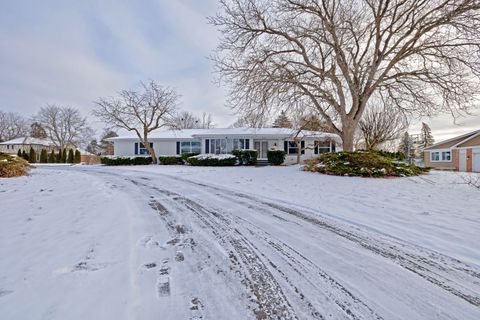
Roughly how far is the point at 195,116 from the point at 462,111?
134ft

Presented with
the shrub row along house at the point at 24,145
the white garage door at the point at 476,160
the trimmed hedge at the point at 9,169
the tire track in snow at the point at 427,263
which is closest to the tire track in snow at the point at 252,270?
the tire track in snow at the point at 427,263

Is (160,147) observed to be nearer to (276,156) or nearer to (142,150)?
(142,150)

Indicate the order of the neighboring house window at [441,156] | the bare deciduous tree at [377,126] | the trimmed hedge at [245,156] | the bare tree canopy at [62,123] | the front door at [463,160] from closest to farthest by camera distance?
1. the trimmed hedge at [245,156]
2. the front door at [463,160]
3. the bare deciduous tree at [377,126]
4. the neighboring house window at [441,156]
5. the bare tree canopy at [62,123]

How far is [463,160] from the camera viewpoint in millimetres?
21016

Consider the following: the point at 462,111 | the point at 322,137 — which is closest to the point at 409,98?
the point at 462,111

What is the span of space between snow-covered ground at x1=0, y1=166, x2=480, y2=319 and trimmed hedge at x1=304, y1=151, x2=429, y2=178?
5019 millimetres

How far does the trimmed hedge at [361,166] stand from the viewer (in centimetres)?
967

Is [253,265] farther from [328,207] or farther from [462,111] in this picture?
[462,111]

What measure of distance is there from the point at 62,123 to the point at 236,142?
38.3m

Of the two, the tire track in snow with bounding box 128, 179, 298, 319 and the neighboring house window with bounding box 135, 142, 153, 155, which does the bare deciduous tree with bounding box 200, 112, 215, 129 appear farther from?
the tire track in snow with bounding box 128, 179, 298, 319

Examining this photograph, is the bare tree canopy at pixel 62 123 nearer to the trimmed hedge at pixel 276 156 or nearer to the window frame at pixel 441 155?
the trimmed hedge at pixel 276 156

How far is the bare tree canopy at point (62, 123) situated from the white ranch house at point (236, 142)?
25637 millimetres

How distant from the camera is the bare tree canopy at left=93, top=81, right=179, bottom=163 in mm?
20766

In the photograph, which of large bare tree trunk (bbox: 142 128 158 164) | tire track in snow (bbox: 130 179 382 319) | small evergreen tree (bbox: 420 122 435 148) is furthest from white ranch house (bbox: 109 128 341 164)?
small evergreen tree (bbox: 420 122 435 148)
